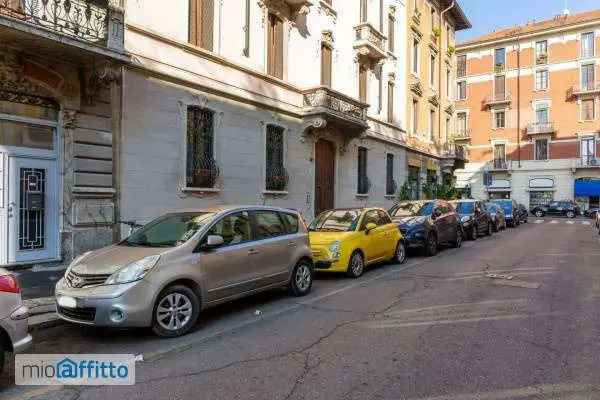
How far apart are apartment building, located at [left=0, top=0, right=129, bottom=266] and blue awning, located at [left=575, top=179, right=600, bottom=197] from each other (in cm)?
4594

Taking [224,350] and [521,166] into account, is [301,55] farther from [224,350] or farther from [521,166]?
[521,166]

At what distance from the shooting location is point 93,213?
10.1 metres

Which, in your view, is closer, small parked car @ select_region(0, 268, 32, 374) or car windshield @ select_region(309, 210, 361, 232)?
small parked car @ select_region(0, 268, 32, 374)

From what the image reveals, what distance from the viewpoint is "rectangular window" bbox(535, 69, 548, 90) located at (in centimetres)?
4706

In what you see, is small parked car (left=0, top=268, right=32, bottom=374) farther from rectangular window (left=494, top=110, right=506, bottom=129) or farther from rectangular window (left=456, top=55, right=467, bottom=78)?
Answer: rectangular window (left=456, top=55, right=467, bottom=78)

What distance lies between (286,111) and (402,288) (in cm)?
921

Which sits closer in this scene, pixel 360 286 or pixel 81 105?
pixel 360 286

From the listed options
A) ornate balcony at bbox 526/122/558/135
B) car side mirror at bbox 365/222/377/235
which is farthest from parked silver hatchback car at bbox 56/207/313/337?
ornate balcony at bbox 526/122/558/135

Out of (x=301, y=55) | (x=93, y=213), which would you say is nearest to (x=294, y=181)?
→ (x=301, y=55)

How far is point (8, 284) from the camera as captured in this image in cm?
407

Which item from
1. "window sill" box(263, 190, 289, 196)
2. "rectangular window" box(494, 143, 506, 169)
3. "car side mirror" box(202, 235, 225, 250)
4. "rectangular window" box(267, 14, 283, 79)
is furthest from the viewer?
"rectangular window" box(494, 143, 506, 169)

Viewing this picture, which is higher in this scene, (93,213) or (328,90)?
(328,90)

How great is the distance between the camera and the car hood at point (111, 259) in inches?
215

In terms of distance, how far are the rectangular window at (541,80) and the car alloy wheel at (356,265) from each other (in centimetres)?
4601
